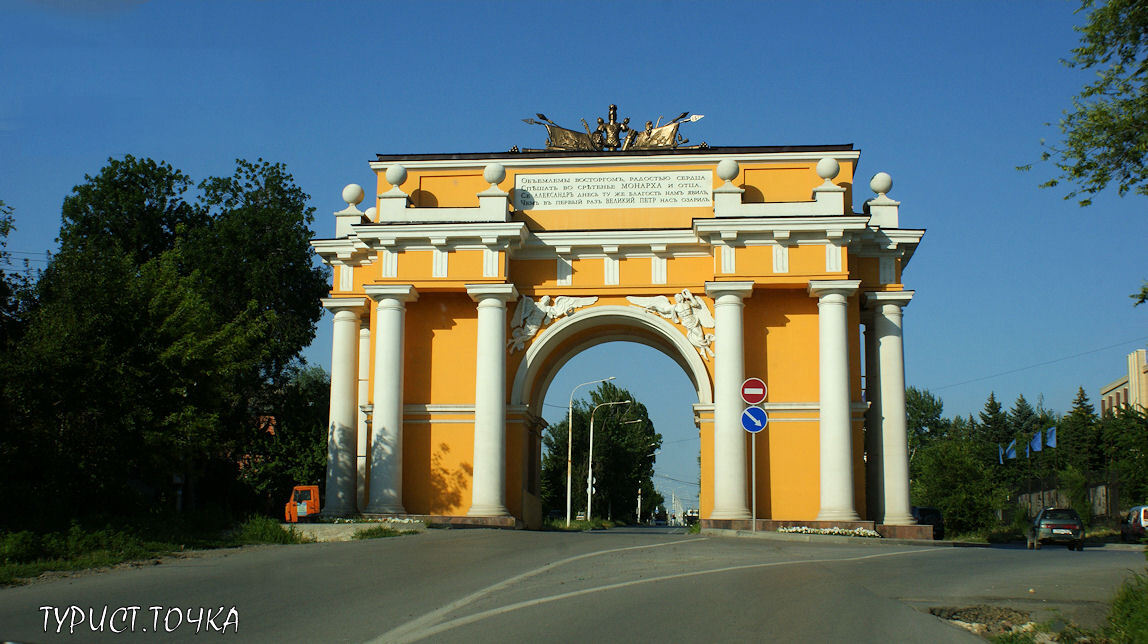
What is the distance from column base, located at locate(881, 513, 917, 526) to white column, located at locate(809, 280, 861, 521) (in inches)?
57.2

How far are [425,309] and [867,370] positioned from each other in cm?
1239

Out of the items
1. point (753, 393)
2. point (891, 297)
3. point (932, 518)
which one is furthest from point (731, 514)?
point (932, 518)

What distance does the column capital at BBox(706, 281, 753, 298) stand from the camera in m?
27.6

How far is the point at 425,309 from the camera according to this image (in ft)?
97.3

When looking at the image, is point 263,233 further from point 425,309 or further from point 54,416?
point 54,416

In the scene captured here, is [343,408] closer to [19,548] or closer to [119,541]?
[119,541]

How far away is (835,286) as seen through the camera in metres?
27.4

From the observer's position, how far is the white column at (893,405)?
92.0ft

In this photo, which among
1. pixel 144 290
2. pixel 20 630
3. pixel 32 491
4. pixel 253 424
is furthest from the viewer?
pixel 253 424

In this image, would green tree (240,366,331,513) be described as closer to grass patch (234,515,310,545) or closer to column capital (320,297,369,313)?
column capital (320,297,369,313)

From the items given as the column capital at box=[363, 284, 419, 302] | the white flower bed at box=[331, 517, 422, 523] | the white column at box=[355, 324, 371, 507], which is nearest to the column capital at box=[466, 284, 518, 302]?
the column capital at box=[363, 284, 419, 302]

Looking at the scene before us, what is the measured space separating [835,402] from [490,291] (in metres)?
9.29

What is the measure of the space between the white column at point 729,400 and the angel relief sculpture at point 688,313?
75 cm

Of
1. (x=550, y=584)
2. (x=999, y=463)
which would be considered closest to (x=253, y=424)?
(x=550, y=584)
